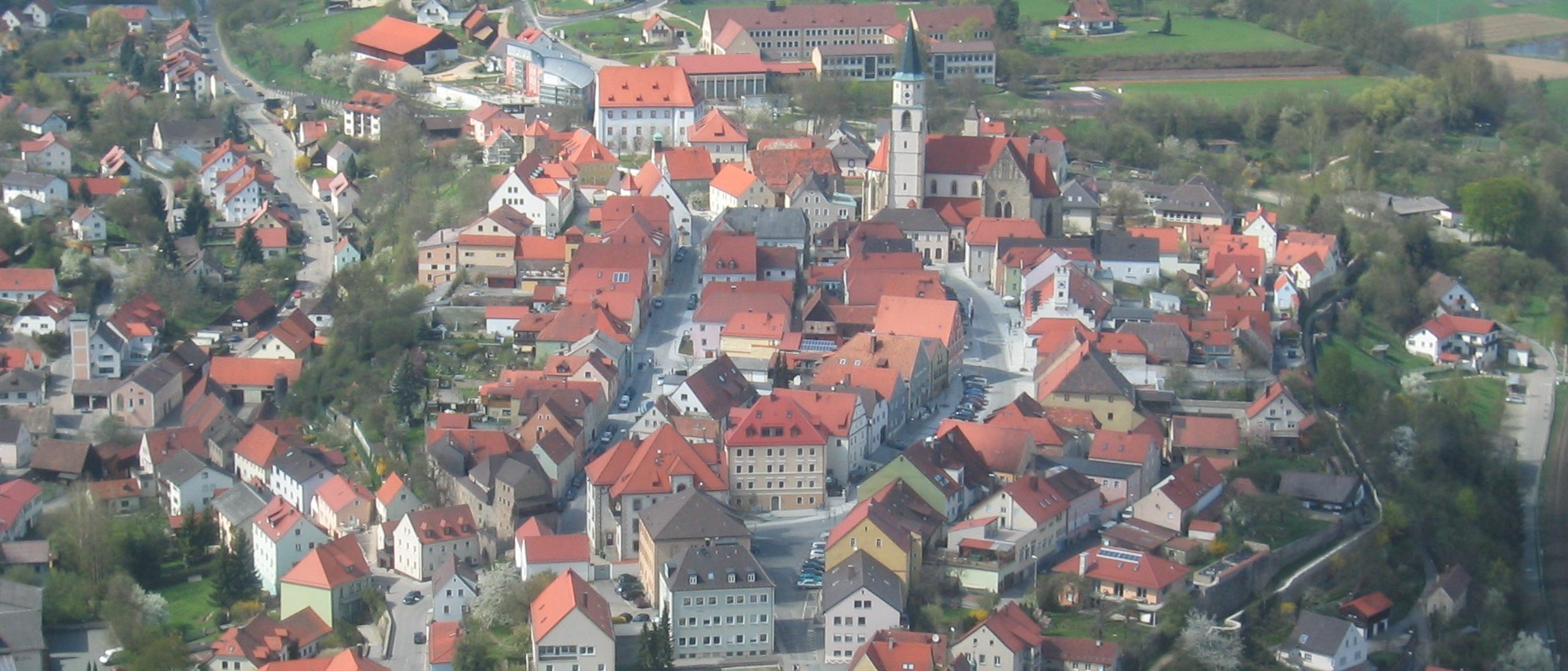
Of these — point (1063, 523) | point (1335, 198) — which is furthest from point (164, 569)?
point (1335, 198)

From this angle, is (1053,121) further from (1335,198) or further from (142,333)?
(142,333)

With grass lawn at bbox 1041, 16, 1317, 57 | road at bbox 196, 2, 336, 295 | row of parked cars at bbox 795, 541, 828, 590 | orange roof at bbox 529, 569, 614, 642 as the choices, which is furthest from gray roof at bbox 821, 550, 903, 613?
grass lawn at bbox 1041, 16, 1317, 57

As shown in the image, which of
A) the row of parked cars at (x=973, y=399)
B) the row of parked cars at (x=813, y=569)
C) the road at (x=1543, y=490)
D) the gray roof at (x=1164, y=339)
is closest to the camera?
the row of parked cars at (x=813, y=569)

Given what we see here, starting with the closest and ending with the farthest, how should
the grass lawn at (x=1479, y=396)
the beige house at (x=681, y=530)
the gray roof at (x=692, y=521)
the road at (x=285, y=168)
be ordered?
the beige house at (x=681, y=530), the gray roof at (x=692, y=521), the grass lawn at (x=1479, y=396), the road at (x=285, y=168)

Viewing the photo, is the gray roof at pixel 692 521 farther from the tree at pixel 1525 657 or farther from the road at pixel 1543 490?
the road at pixel 1543 490

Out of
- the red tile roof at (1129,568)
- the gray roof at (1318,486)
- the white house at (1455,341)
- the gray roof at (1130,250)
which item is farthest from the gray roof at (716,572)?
the white house at (1455,341)

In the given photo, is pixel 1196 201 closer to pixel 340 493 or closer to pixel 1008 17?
pixel 1008 17
